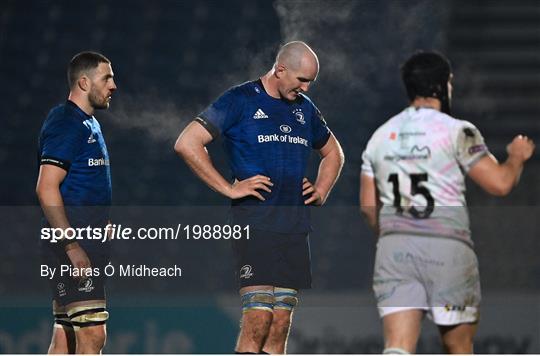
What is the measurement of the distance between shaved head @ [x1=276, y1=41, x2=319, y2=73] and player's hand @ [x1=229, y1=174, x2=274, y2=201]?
0.63 meters

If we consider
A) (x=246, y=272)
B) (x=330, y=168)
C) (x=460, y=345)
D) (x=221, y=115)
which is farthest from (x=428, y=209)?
(x=330, y=168)

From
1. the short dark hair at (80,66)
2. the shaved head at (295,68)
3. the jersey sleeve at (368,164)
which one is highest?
the short dark hair at (80,66)

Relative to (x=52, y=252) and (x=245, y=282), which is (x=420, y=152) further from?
(x=52, y=252)

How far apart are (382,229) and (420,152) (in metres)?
0.37

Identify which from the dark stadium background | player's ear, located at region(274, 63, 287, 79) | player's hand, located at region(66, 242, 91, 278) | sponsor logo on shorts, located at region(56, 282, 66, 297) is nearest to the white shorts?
player's ear, located at region(274, 63, 287, 79)

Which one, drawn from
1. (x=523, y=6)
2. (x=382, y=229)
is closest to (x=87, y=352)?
(x=382, y=229)

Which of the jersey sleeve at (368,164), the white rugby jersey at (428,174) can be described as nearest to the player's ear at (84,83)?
the jersey sleeve at (368,164)

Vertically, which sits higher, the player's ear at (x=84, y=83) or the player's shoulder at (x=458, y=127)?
the player's ear at (x=84, y=83)

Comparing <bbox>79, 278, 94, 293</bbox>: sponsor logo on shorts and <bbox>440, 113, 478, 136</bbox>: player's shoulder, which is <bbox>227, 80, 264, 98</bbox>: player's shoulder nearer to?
<bbox>79, 278, 94, 293</bbox>: sponsor logo on shorts

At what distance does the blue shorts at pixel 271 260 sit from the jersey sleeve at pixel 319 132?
24.1 inches

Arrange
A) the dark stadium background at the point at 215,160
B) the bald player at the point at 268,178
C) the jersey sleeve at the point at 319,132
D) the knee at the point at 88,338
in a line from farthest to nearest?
the dark stadium background at the point at 215,160 → the jersey sleeve at the point at 319,132 → the knee at the point at 88,338 → the bald player at the point at 268,178

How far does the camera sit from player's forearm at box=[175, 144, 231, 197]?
21.2ft

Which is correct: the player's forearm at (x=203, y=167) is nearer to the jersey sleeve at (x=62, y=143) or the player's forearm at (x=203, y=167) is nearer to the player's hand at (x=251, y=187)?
the player's hand at (x=251, y=187)

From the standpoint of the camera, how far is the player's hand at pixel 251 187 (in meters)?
6.43
